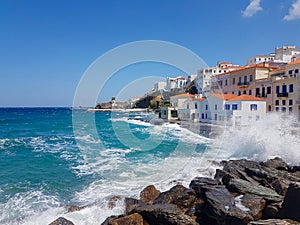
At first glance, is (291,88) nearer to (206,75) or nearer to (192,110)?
(192,110)

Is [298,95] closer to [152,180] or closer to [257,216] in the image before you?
[152,180]

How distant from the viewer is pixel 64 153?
1805cm

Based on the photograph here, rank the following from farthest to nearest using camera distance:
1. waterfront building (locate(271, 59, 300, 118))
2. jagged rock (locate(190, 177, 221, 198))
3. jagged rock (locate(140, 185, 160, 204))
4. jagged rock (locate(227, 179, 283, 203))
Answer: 1. waterfront building (locate(271, 59, 300, 118))
2. jagged rock (locate(140, 185, 160, 204))
3. jagged rock (locate(190, 177, 221, 198))
4. jagged rock (locate(227, 179, 283, 203))

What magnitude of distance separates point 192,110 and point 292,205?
3469 centimetres

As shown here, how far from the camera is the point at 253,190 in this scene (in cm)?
709

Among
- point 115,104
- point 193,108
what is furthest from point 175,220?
point 115,104

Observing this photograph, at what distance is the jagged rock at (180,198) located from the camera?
268 inches

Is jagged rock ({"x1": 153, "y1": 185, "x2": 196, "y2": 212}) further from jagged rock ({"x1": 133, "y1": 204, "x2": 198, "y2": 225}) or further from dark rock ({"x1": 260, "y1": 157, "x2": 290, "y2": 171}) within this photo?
dark rock ({"x1": 260, "y1": 157, "x2": 290, "y2": 171})

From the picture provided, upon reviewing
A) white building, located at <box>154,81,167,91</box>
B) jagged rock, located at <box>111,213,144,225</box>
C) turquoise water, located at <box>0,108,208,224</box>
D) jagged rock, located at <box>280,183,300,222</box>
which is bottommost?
turquoise water, located at <box>0,108,208,224</box>

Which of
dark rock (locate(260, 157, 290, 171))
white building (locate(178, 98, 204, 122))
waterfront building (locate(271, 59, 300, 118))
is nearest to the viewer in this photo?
dark rock (locate(260, 157, 290, 171))

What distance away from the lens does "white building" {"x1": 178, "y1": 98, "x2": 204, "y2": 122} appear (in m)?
38.8

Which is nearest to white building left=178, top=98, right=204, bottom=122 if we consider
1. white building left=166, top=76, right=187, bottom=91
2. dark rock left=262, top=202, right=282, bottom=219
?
dark rock left=262, top=202, right=282, bottom=219

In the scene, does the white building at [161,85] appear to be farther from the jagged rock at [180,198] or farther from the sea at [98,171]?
the jagged rock at [180,198]

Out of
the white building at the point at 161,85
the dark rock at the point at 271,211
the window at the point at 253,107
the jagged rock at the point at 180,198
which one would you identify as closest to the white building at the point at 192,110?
the window at the point at 253,107
